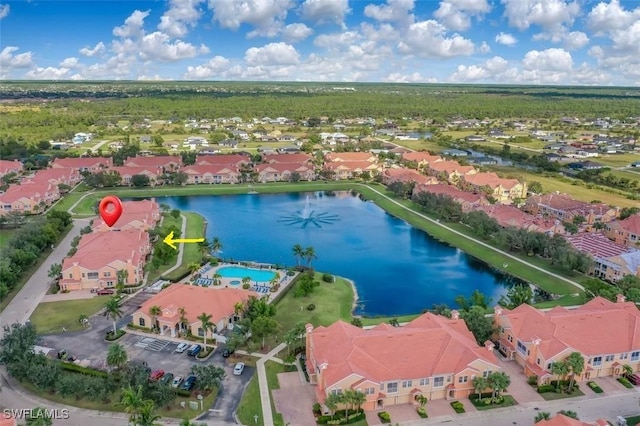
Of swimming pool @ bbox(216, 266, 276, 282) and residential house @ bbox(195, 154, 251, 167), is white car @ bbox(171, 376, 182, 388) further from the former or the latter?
residential house @ bbox(195, 154, 251, 167)

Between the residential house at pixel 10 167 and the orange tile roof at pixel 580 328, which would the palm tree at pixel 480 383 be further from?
the residential house at pixel 10 167

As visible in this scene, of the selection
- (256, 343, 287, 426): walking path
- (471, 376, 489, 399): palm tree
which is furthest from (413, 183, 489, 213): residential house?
(256, 343, 287, 426): walking path

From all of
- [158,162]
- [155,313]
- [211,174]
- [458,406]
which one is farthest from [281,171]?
[458,406]

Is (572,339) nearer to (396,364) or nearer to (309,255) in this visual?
(396,364)

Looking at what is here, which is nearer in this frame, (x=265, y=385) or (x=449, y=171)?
(x=265, y=385)

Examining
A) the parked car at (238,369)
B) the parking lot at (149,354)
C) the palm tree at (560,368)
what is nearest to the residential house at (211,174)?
the parking lot at (149,354)

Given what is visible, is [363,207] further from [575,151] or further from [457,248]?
[575,151]
